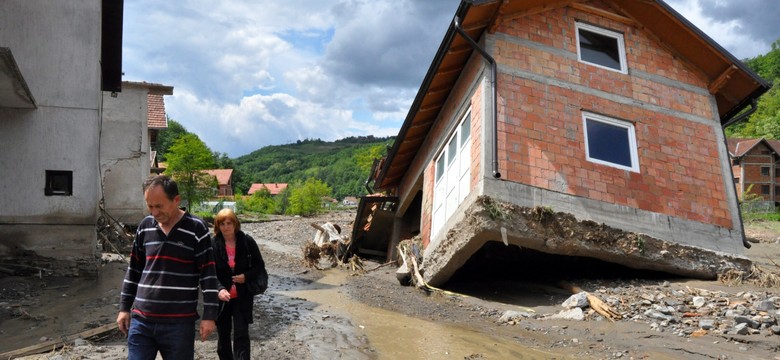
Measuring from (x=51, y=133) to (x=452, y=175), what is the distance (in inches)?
299

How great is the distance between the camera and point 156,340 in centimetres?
349

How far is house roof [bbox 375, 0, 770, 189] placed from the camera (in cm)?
963

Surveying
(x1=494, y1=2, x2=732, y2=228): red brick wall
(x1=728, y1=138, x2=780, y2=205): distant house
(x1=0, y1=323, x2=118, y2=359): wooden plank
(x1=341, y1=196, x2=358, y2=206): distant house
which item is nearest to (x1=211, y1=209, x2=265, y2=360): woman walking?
(x1=0, y1=323, x2=118, y2=359): wooden plank

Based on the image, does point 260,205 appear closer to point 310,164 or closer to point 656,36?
point 656,36

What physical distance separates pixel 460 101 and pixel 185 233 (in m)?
8.58

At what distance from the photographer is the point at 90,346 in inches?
226

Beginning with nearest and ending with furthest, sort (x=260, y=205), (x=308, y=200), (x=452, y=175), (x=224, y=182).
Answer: (x=452, y=175) < (x=308, y=200) < (x=260, y=205) < (x=224, y=182)

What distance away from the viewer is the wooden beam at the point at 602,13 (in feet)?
34.8

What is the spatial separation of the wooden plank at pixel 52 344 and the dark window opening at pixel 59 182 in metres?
4.62

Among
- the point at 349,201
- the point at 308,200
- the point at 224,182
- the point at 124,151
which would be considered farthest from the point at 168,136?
the point at 124,151

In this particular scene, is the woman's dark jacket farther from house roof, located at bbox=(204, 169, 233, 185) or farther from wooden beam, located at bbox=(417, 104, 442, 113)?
house roof, located at bbox=(204, 169, 233, 185)

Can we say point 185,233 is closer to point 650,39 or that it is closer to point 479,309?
point 479,309

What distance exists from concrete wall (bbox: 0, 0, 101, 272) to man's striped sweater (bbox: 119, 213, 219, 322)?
293 inches

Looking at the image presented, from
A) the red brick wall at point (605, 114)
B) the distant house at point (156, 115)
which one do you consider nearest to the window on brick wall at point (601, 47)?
the red brick wall at point (605, 114)
